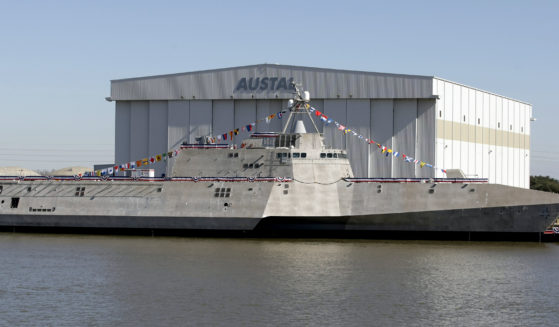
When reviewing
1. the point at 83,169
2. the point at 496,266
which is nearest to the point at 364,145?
the point at 496,266

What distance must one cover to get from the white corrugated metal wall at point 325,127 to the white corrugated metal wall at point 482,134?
1744mm

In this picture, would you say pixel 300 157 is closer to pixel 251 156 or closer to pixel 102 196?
pixel 251 156

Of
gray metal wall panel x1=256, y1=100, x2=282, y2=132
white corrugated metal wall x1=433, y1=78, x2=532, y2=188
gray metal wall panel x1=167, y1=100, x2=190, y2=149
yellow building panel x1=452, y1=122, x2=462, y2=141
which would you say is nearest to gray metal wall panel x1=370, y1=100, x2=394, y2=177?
white corrugated metal wall x1=433, y1=78, x2=532, y2=188

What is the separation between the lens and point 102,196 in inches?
1778

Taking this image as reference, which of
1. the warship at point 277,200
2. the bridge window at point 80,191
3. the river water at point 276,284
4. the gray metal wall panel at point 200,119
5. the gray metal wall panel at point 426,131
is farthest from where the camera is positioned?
the gray metal wall panel at point 200,119

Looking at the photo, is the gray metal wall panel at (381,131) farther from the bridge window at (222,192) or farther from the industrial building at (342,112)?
the bridge window at (222,192)

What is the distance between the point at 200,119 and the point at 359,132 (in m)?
12.4

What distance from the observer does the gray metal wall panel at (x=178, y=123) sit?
60562mm

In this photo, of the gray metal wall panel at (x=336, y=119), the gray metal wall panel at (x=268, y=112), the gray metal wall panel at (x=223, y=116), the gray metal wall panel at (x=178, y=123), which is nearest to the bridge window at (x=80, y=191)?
the gray metal wall panel at (x=178, y=123)

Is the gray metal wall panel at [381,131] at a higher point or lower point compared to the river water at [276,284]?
higher

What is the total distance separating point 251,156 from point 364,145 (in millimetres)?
14659

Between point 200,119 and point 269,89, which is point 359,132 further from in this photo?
point 200,119

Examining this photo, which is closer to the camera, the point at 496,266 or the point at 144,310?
the point at 144,310

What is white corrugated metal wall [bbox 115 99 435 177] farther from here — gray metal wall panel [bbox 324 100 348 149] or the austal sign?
the austal sign
